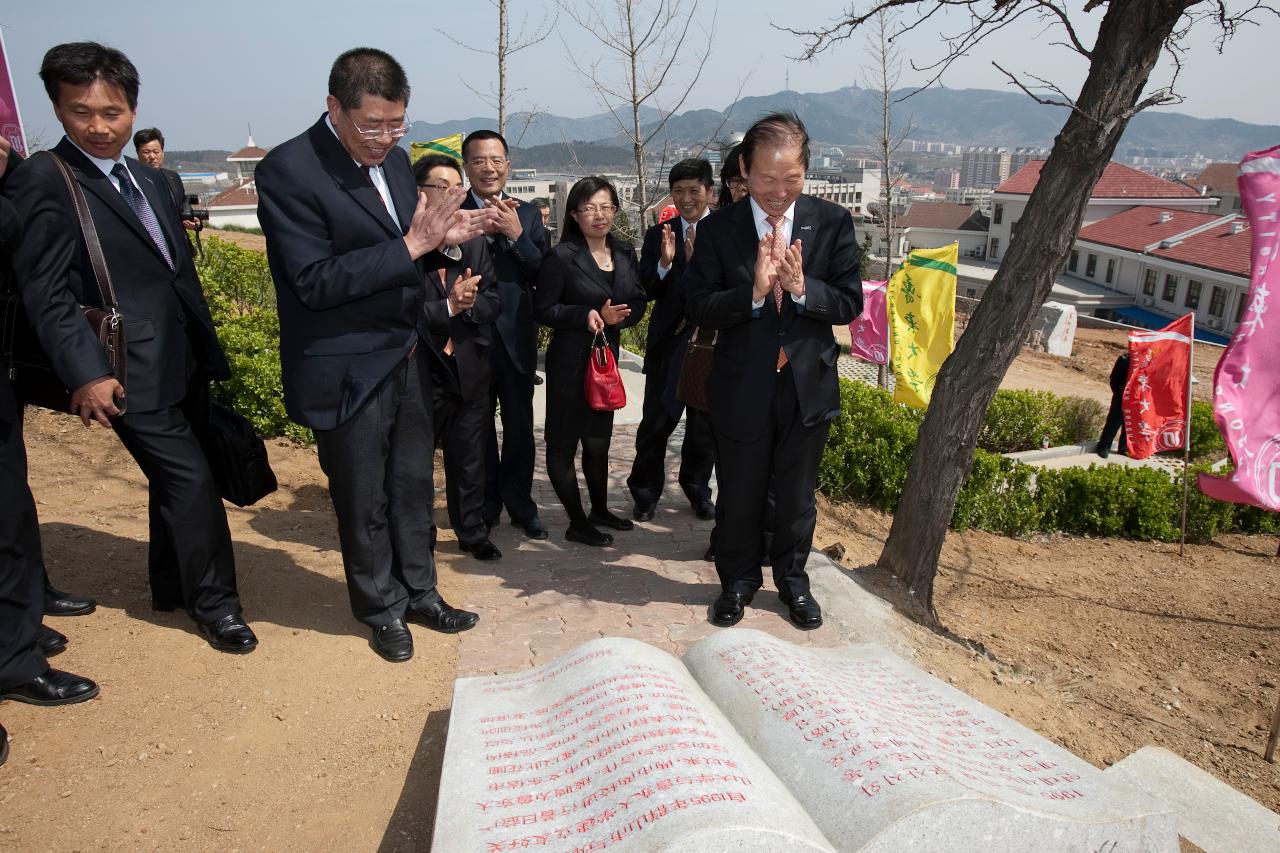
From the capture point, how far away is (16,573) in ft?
9.13

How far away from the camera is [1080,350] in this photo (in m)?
22.0

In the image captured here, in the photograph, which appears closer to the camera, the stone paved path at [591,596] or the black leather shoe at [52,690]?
the black leather shoe at [52,690]

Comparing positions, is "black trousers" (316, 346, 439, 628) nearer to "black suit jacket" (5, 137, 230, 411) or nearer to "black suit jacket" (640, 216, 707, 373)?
"black suit jacket" (5, 137, 230, 411)

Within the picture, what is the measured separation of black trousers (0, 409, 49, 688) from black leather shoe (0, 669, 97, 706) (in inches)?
1.4

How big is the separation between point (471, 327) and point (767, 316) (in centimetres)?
137

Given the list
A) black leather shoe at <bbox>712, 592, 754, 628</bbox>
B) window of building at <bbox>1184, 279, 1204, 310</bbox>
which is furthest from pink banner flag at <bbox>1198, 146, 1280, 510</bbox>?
window of building at <bbox>1184, 279, 1204, 310</bbox>

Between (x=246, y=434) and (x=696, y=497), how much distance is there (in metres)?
2.65

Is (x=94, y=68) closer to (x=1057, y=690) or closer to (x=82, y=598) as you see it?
(x=82, y=598)

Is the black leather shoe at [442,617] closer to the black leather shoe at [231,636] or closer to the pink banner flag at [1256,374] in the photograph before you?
the black leather shoe at [231,636]

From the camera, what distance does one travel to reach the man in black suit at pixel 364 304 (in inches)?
111

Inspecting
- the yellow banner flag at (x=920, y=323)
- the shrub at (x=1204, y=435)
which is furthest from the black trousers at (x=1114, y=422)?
the yellow banner flag at (x=920, y=323)

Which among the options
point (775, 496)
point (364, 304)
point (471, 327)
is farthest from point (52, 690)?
point (775, 496)

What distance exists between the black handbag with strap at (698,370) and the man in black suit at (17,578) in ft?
8.28

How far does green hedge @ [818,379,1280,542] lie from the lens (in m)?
7.45
